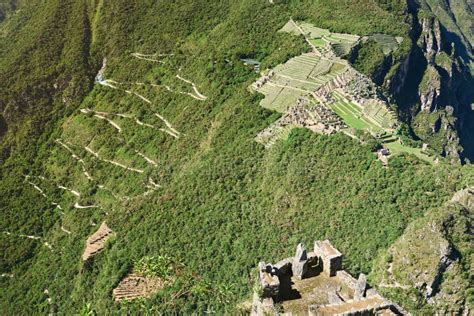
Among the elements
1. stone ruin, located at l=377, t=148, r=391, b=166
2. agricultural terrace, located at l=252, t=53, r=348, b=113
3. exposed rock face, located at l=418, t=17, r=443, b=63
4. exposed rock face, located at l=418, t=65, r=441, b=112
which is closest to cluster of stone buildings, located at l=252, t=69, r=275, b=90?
agricultural terrace, located at l=252, t=53, r=348, b=113

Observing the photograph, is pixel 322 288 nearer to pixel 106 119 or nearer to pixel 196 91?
pixel 196 91

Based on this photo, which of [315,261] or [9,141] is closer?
[315,261]

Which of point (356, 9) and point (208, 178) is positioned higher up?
point (356, 9)

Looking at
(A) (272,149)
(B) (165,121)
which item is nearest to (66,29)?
(B) (165,121)

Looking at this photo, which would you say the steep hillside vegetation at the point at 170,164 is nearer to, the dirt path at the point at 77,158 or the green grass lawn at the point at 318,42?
the dirt path at the point at 77,158

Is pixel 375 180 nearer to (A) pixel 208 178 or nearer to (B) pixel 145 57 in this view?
(A) pixel 208 178

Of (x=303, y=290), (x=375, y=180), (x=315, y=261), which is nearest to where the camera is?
(x=303, y=290)

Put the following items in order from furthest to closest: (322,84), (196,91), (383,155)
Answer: (196,91), (322,84), (383,155)

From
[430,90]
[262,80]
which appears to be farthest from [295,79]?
[430,90]
